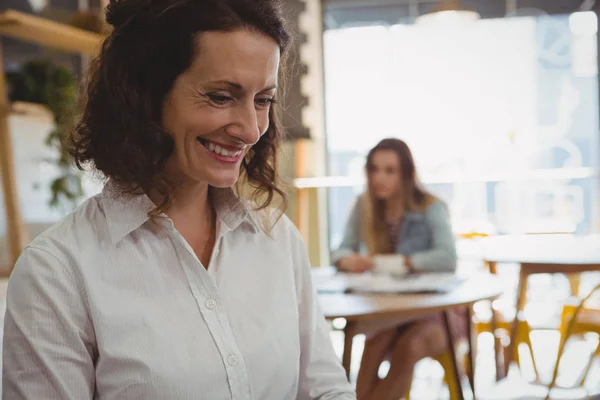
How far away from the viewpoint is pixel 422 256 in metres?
2.94

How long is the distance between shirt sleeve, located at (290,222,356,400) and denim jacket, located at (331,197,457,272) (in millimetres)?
1634

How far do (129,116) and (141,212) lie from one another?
142 millimetres

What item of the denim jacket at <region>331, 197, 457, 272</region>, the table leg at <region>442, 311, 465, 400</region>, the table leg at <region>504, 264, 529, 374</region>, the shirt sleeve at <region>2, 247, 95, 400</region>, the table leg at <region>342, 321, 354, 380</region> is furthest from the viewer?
the table leg at <region>504, 264, 529, 374</region>

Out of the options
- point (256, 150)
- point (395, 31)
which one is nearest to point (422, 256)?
point (256, 150)

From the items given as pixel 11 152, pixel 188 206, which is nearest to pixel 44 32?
pixel 11 152

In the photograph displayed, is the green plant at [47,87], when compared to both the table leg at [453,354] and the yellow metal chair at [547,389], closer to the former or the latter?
the table leg at [453,354]

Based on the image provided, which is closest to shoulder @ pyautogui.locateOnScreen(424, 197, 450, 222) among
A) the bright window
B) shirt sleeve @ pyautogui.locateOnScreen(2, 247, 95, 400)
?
shirt sleeve @ pyautogui.locateOnScreen(2, 247, 95, 400)

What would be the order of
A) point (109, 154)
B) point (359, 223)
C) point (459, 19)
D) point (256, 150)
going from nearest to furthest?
point (109, 154), point (256, 150), point (359, 223), point (459, 19)

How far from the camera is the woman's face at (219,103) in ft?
3.54

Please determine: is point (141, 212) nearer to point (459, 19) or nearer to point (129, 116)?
point (129, 116)

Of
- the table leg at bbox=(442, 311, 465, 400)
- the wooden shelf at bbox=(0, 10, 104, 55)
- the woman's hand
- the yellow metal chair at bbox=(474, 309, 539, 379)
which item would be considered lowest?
the yellow metal chair at bbox=(474, 309, 539, 379)

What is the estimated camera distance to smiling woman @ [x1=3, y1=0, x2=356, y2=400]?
3.32 feet

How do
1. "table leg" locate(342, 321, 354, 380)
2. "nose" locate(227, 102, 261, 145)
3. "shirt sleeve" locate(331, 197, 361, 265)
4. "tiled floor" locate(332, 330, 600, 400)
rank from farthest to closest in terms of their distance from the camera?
1. "tiled floor" locate(332, 330, 600, 400)
2. "shirt sleeve" locate(331, 197, 361, 265)
3. "table leg" locate(342, 321, 354, 380)
4. "nose" locate(227, 102, 261, 145)

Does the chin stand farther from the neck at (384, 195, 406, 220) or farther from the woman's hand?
the neck at (384, 195, 406, 220)
